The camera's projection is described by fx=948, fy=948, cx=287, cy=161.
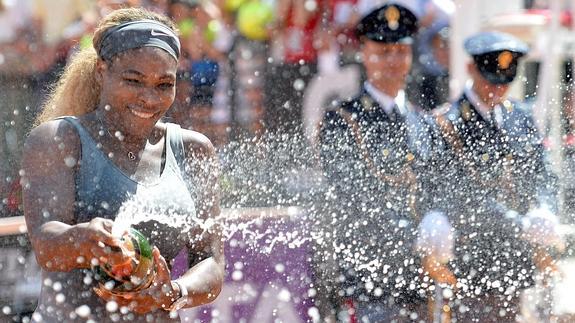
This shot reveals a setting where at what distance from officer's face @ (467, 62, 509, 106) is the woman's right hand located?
8.35ft

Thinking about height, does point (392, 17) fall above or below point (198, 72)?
above

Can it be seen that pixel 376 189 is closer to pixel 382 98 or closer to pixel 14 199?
pixel 382 98

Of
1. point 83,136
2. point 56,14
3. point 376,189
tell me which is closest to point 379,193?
point 376,189

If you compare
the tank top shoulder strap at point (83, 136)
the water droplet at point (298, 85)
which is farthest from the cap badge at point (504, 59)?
the tank top shoulder strap at point (83, 136)

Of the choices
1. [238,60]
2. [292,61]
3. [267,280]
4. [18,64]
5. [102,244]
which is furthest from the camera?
[292,61]

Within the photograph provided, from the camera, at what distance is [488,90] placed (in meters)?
4.42

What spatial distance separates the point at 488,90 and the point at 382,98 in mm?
574

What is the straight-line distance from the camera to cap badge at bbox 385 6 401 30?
4.50 m

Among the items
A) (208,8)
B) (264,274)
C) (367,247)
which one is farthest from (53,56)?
(367,247)

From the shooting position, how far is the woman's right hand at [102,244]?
2217 mm

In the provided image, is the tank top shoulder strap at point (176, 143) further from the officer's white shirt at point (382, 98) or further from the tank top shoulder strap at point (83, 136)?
the officer's white shirt at point (382, 98)

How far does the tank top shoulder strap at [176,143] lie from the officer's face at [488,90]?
2025 millimetres

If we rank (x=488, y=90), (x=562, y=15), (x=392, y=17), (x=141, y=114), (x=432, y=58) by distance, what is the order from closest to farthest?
1. (x=141, y=114)
2. (x=488, y=90)
3. (x=392, y=17)
4. (x=432, y=58)
5. (x=562, y=15)

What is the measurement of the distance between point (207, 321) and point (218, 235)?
159 cm
